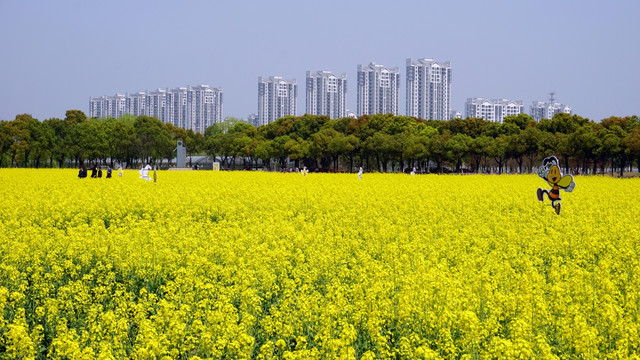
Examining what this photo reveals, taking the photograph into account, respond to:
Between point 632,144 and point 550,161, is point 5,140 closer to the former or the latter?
point 632,144

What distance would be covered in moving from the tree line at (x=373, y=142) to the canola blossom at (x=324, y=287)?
49.2 meters

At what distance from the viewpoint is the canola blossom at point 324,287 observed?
Answer: 642cm

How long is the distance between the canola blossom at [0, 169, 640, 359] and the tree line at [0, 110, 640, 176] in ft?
161

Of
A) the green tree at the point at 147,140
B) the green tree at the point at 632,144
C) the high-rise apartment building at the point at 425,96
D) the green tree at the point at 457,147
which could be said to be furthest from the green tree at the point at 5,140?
the high-rise apartment building at the point at 425,96

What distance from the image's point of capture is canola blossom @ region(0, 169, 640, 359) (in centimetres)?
642

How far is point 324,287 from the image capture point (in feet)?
31.1

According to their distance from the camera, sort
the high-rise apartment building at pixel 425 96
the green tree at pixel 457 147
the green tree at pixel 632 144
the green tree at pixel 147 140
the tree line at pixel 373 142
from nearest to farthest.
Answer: the green tree at pixel 632 144 → the tree line at pixel 373 142 → the green tree at pixel 457 147 → the green tree at pixel 147 140 → the high-rise apartment building at pixel 425 96

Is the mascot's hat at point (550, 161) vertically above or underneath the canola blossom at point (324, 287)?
above

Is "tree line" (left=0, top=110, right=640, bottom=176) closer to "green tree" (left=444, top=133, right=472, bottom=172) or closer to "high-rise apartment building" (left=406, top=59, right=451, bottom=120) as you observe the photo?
"green tree" (left=444, top=133, right=472, bottom=172)

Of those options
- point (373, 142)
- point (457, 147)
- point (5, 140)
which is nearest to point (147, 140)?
point (5, 140)

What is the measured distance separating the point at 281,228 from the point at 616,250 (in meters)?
6.77

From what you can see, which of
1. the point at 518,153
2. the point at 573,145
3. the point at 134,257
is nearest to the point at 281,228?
the point at 134,257

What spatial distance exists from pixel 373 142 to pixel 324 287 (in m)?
67.1

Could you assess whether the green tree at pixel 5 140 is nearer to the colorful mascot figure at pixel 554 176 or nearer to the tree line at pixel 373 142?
the tree line at pixel 373 142
